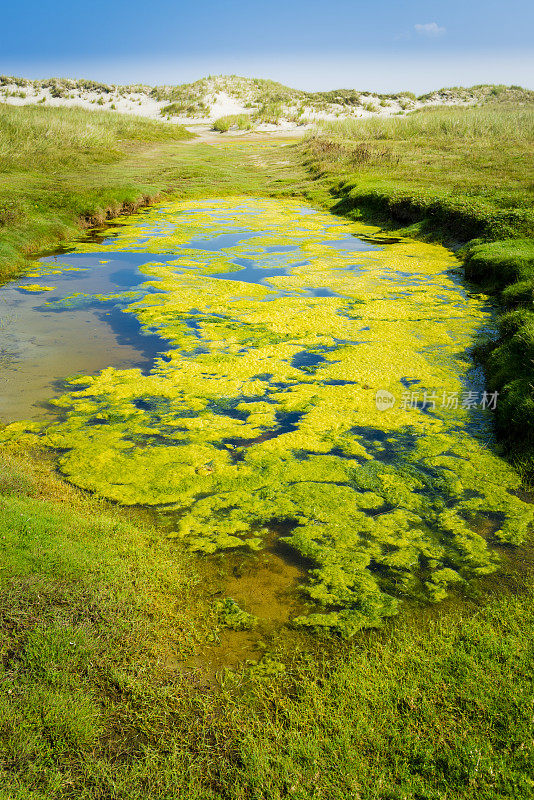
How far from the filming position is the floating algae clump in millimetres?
4242

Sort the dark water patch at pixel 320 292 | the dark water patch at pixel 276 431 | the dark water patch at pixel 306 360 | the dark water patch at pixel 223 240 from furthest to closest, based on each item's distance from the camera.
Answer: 1. the dark water patch at pixel 223 240
2. the dark water patch at pixel 320 292
3. the dark water patch at pixel 306 360
4. the dark water patch at pixel 276 431

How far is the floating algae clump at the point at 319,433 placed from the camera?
4242mm

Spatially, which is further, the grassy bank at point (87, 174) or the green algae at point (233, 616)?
the grassy bank at point (87, 174)

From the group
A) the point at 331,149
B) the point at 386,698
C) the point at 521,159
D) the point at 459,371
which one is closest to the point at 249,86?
the point at 331,149

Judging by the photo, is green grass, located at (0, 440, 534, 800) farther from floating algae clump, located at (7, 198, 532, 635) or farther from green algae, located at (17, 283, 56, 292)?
green algae, located at (17, 283, 56, 292)

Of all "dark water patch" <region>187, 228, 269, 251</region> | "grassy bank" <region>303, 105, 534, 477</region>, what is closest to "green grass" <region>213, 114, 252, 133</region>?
"grassy bank" <region>303, 105, 534, 477</region>

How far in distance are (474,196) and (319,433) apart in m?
11.5

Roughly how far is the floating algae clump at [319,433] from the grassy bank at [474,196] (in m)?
0.49

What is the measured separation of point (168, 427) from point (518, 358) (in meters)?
4.56

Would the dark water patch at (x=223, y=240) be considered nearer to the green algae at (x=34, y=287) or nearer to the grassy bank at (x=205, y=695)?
the green algae at (x=34, y=287)

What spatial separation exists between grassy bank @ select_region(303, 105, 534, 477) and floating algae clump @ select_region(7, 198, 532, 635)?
1.61ft

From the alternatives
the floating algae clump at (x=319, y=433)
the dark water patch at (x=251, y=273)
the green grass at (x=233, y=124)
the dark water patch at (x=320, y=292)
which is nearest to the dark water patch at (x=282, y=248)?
the dark water patch at (x=251, y=273)

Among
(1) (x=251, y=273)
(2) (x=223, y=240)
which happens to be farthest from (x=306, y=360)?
(2) (x=223, y=240)

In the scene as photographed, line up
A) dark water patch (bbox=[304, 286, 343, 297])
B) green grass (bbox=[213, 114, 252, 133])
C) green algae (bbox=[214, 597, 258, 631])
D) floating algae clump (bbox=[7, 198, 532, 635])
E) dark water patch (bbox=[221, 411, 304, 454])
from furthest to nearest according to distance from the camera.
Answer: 1. green grass (bbox=[213, 114, 252, 133])
2. dark water patch (bbox=[304, 286, 343, 297])
3. dark water patch (bbox=[221, 411, 304, 454])
4. floating algae clump (bbox=[7, 198, 532, 635])
5. green algae (bbox=[214, 597, 258, 631])
